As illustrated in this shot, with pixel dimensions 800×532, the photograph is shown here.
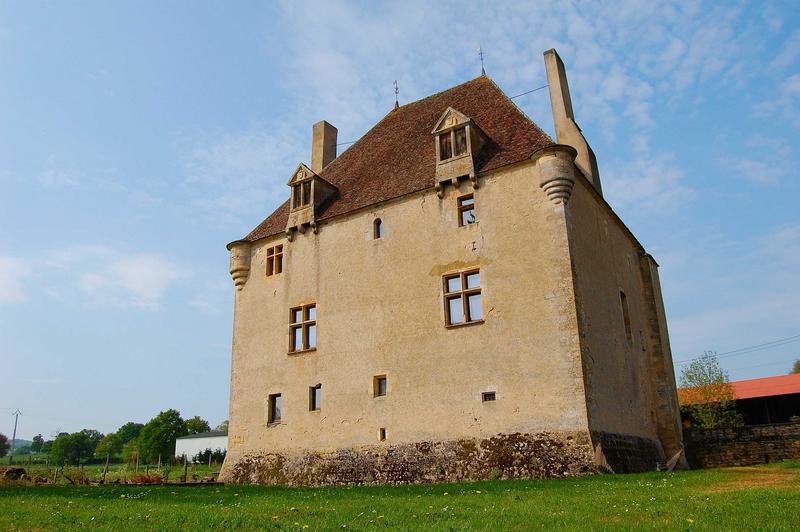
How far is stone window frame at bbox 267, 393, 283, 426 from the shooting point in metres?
21.8

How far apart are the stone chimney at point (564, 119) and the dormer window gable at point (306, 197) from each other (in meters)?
8.74

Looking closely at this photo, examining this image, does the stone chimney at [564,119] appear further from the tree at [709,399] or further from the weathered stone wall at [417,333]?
the tree at [709,399]

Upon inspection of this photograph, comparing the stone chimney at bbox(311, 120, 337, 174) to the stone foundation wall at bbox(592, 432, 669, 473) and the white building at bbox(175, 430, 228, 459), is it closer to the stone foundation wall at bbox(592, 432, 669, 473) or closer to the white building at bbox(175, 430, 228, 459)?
the stone foundation wall at bbox(592, 432, 669, 473)

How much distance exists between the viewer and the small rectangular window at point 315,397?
820 inches

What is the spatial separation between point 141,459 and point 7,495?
205 feet

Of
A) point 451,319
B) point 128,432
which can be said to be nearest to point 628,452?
point 451,319

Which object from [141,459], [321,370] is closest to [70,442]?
[141,459]

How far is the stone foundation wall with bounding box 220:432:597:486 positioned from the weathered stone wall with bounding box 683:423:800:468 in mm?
11365

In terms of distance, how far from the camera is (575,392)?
52.9ft

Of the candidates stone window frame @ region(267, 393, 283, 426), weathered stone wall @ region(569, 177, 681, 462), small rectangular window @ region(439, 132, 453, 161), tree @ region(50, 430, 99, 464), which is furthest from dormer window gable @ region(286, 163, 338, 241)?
tree @ region(50, 430, 99, 464)

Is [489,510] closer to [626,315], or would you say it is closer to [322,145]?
[626,315]

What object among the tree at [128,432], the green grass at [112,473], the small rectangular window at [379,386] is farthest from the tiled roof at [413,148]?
the tree at [128,432]

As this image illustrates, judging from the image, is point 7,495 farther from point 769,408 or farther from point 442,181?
point 769,408

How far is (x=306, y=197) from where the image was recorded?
2352 cm
